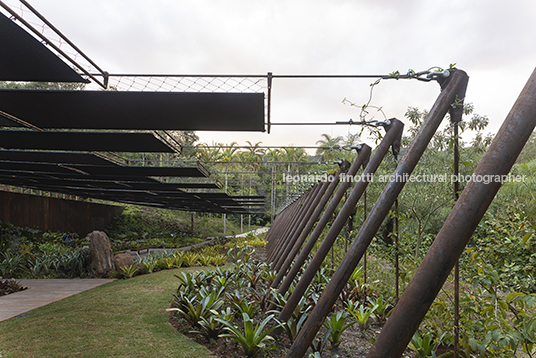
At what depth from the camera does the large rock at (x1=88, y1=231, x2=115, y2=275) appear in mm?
9205

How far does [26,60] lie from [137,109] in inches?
42.8

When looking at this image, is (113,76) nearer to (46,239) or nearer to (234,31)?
(234,31)

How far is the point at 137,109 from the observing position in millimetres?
3727

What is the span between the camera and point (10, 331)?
4.41m

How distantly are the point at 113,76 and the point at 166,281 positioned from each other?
Answer: 5822 mm

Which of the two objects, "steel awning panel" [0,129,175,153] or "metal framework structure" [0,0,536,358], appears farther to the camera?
"steel awning panel" [0,129,175,153]

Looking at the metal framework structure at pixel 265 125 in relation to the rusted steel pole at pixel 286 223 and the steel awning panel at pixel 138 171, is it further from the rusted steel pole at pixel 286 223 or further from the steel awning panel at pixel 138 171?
the rusted steel pole at pixel 286 223

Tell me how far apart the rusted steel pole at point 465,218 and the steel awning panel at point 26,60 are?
10.5 ft

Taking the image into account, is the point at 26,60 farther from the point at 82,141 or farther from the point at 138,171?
the point at 138,171

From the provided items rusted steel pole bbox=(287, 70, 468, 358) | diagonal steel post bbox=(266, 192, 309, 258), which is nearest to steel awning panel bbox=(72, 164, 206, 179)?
diagonal steel post bbox=(266, 192, 309, 258)

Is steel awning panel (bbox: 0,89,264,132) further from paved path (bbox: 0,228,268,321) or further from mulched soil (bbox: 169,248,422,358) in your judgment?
paved path (bbox: 0,228,268,321)

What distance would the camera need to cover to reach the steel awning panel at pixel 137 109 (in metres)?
3.45

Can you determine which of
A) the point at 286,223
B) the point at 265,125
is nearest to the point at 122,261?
the point at 286,223

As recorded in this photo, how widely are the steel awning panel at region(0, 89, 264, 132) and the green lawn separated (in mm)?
2680
